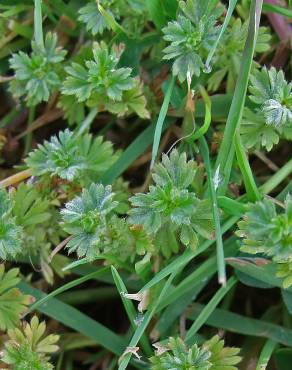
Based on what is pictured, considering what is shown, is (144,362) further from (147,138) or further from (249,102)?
(249,102)

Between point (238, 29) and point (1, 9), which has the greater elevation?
point (1, 9)

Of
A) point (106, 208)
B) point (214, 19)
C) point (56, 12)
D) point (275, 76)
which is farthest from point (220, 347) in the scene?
point (56, 12)

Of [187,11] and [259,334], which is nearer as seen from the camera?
[187,11]

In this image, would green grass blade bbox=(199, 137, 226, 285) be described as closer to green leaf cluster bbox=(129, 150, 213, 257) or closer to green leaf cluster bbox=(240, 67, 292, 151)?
green leaf cluster bbox=(129, 150, 213, 257)

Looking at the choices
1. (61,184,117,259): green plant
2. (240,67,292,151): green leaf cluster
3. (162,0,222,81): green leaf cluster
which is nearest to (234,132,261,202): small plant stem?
(240,67,292,151): green leaf cluster

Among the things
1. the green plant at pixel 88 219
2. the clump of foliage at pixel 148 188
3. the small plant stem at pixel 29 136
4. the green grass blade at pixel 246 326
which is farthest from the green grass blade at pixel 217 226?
the small plant stem at pixel 29 136

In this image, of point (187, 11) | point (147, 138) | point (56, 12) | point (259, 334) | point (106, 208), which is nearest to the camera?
point (106, 208)

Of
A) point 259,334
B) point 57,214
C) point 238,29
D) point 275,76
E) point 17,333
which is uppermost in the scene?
point 238,29
